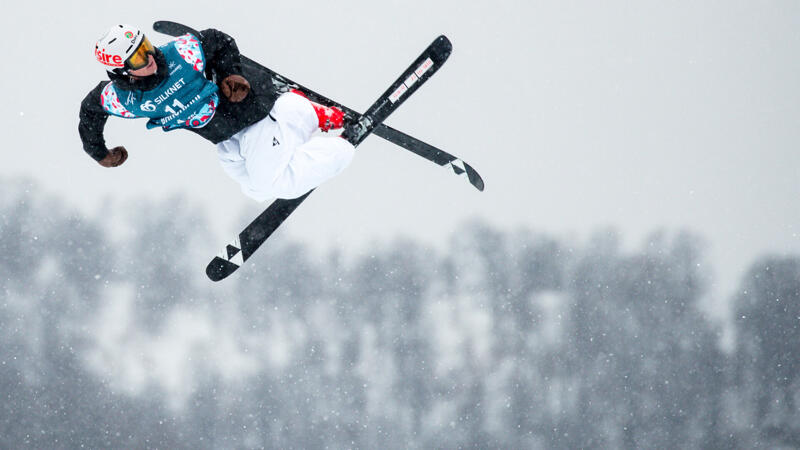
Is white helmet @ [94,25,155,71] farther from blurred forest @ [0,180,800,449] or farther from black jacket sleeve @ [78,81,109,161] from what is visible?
blurred forest @ [0,180,800,449]

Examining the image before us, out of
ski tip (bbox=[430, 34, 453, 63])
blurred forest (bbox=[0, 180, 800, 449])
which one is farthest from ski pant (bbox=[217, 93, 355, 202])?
blurred forest (bbox=[0, 180, 800, 449])

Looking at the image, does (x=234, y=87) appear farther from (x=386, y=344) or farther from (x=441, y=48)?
(x=386, y=344)

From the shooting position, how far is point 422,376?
22609 mm

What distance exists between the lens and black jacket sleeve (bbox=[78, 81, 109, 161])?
15.7ft

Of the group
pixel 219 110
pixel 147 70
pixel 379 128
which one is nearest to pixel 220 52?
pixel 219 110

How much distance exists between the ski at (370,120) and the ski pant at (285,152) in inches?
22.3

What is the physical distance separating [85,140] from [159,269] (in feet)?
70.7

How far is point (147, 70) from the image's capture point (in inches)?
177

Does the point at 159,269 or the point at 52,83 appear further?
the point at 52,83

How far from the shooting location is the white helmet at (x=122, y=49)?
14.3 feet

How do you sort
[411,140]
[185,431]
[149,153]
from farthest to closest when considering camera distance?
1. [149,153]
2. [185,431]
3. [411,140]

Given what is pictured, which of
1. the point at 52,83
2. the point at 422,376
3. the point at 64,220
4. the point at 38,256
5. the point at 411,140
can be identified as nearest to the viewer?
the point at 411,140

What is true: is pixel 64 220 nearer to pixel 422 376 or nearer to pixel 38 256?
pixel 38 256

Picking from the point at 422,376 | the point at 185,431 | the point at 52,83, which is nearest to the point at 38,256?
the point at 185,431
